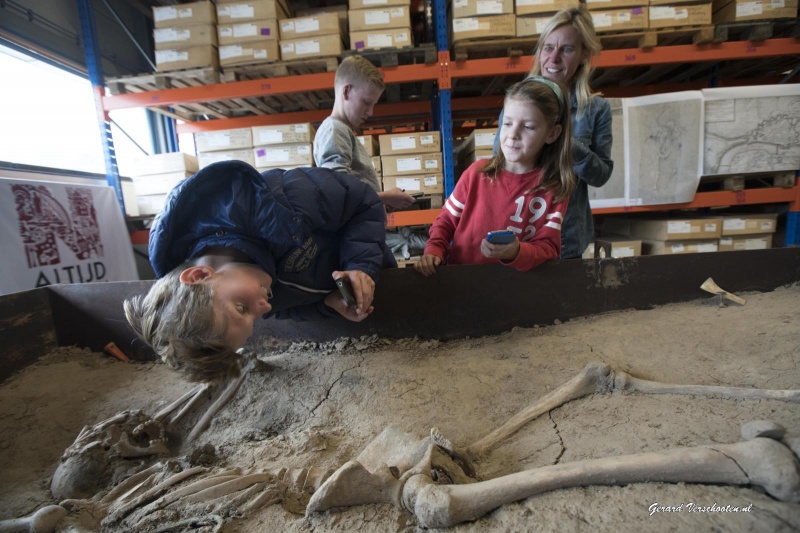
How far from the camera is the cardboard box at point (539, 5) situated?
3793 mm

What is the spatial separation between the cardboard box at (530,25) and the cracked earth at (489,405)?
10.7ft

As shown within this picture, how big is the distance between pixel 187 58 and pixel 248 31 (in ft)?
2.49

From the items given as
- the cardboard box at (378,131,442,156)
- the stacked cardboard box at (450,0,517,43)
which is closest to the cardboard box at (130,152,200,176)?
the cardboard box at (378,131,442,156)

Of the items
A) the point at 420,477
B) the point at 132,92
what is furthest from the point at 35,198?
the point at 420,477

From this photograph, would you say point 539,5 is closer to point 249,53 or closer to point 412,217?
point 412,217

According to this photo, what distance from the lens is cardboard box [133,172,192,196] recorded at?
446 centimetres

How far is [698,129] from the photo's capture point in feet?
13.8

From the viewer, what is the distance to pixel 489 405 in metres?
1.54

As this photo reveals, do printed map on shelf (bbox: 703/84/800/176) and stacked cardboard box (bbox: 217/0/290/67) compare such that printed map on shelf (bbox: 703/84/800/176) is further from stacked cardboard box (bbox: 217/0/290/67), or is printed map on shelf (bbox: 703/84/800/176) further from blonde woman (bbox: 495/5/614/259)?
stacked cardboard box (bbox: 217/0/290/67)

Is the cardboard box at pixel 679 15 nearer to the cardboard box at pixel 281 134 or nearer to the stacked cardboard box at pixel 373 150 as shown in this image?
the stacked cardboard box at pixel 373 150

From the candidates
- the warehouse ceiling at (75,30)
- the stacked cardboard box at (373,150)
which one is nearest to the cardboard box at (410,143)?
the stacked cardboard box at (373,150)

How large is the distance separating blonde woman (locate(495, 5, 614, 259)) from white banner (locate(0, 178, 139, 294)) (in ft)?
15.4

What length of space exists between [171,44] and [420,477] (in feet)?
16.8

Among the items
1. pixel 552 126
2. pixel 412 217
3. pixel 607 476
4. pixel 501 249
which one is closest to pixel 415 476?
pixel 607 476
